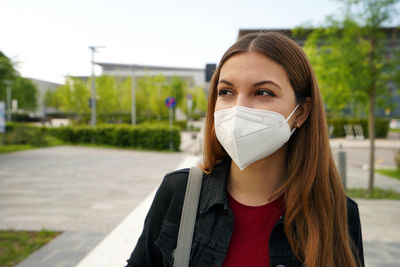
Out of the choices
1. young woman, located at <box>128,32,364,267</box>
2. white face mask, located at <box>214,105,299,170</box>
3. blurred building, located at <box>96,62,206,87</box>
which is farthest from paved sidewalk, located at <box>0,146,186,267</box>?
blurred building, located at <box>96,62,206,87</box>

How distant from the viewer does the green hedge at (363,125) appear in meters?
25.9

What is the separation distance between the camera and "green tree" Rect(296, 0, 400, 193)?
6.94 meters

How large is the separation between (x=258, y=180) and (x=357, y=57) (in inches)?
257

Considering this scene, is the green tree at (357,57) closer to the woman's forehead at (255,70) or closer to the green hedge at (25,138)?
the woman's forehead at (255,70)

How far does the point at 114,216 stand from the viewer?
5734 mm

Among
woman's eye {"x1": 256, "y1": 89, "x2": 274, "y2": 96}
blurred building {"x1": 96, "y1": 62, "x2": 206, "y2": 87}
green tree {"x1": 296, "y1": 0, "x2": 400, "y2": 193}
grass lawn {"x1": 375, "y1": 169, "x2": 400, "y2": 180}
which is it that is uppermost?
blurred building {"x1": 96, "y1": 62, "x2": 206, "y2": 87}

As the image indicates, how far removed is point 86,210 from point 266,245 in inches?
214

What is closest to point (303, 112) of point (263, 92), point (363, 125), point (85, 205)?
point (263, 92)

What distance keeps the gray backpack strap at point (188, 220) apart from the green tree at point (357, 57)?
21.1ft

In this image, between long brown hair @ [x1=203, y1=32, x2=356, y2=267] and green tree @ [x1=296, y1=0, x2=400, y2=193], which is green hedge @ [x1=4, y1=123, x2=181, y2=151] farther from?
long brown hair @ [x1=203, y1=32, x2=356, y2=267]

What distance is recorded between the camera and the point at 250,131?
4.52ft

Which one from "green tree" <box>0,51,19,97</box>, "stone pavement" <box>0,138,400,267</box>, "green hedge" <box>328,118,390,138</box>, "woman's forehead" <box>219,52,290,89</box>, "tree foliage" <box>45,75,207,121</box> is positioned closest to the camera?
"woman's forehead" <box>219,52,290,89</box>

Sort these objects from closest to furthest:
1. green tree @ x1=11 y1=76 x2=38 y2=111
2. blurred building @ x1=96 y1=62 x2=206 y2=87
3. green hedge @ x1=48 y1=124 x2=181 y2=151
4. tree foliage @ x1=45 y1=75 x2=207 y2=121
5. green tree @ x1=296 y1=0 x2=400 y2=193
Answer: green tree @ x1=296 y1=0 x2=400 y2=193, green hedge @ x1=48 y1=124 x2=181 y2=151, tree foliage @ x1=45 y1=75 x2=207 y2=121, green tree @ x1=11 y1=76 x2=38 y2=111, blurred building @ x1=96 y1=62 x2=206 y2=87

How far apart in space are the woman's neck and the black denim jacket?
0.06 m
